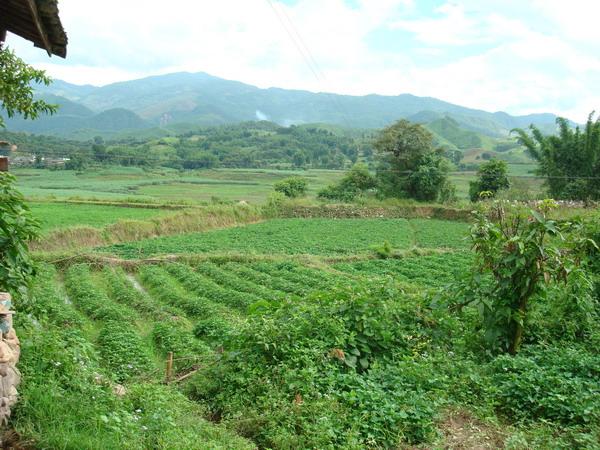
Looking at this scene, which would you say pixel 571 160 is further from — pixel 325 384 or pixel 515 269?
pixel 325 384

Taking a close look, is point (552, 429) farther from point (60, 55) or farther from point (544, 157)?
point (544, 157)

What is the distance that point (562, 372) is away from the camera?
6141mm

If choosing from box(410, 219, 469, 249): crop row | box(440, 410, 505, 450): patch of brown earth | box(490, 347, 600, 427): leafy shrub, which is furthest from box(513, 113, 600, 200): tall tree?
box(440, 410, 505, 450): patch of brown earth

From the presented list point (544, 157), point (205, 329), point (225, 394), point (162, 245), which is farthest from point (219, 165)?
point (225, 394)

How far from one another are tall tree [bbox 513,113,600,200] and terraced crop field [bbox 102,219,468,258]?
11857mm

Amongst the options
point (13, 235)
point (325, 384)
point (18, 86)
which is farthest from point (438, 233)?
point (13, 235)

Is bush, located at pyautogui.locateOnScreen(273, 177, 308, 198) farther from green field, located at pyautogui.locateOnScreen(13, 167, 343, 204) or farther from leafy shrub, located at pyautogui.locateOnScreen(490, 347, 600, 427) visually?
leafy shrub, located at pyautogui.locateOnScreen(490, 347, 600, 427)

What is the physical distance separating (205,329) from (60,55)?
25.9 ft

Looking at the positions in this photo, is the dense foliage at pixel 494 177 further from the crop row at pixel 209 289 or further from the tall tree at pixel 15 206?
the tall tree at pixel 15 206

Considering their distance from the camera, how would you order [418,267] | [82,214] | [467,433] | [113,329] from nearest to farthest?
[467,433] < [113,329] < [418,267] < [82,214]

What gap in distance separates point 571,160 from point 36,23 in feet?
157

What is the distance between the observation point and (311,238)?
31.9m

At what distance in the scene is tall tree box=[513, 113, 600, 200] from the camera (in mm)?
42125

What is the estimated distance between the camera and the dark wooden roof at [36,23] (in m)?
4.87
